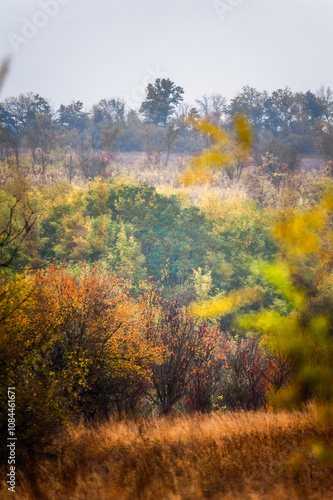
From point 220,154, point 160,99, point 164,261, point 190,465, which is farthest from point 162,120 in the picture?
point 190,465

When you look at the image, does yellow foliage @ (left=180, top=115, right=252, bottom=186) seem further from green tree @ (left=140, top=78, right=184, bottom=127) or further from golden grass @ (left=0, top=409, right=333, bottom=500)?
golden grass @ (left=0, top=409, right=333, bottom=500)

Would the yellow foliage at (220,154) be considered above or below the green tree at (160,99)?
below

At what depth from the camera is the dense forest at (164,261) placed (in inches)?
523

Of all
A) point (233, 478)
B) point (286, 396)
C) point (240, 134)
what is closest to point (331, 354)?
point (286, 396)

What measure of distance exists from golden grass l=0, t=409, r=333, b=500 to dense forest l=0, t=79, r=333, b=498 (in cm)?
39

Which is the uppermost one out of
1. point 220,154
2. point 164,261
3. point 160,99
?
point 160,99

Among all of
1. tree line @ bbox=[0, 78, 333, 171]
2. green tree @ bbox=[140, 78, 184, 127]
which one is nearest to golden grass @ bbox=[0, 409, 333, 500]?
tree line @ bbox=[0, 78, 333, 171]

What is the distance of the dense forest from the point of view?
13273mm

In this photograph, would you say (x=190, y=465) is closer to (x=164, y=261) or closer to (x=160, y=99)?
(x=164, y=261)

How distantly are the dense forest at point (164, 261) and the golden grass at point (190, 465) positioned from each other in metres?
0.39

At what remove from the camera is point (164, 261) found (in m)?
35.0

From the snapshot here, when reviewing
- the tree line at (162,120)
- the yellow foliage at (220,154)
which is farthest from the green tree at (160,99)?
the yellow foliage at (220,154)

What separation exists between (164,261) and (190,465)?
27611mm

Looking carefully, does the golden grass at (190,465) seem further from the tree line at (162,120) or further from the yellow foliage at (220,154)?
the tree line at (162,120)
